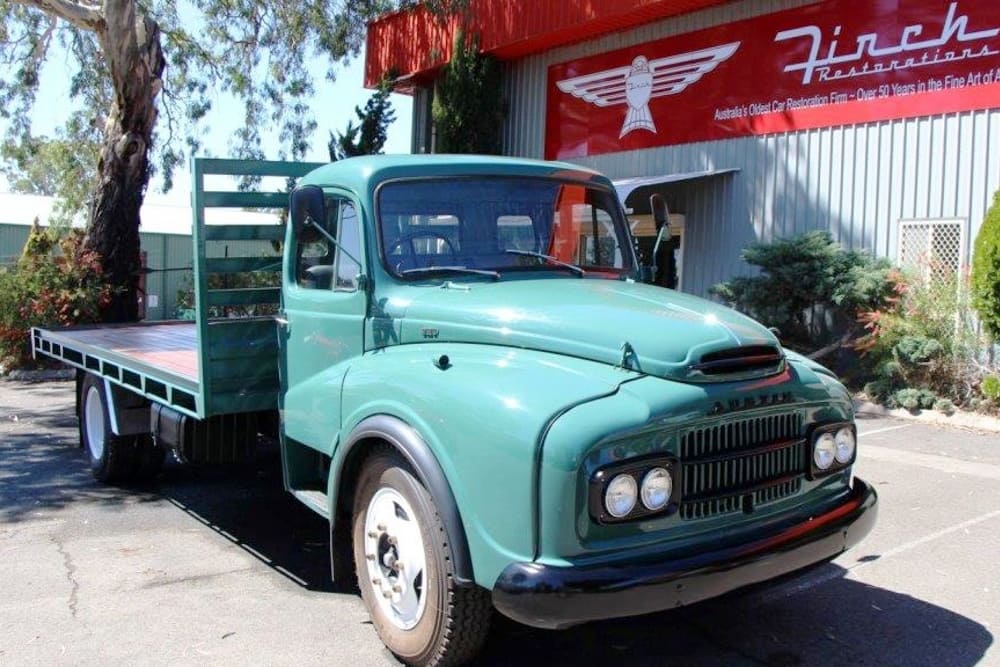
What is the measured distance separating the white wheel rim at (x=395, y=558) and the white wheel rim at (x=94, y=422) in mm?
4022

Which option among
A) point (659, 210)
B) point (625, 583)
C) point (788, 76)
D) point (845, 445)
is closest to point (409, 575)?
point (625, 583)

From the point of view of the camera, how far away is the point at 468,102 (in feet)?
55.8

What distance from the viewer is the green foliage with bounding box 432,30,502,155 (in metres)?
16.9

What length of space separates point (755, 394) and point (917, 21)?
9595 millimetres

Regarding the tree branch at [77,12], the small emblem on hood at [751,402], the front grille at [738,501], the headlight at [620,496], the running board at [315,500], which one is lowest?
the running board at [315,500]

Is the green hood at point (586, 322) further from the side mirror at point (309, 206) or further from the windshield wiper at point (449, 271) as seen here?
the side mirror at point (309, 206)

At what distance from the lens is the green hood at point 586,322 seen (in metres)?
3.45

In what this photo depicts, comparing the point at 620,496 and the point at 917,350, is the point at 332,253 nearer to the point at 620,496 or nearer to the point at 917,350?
the point at 620,496

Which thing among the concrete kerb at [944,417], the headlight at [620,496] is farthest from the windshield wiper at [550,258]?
the concrete kerb at [944,417]

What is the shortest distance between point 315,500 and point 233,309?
62.0 inches

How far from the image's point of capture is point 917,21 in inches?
437

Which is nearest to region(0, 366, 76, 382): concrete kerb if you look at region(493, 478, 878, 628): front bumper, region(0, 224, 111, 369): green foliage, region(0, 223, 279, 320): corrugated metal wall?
region(0, 224, 111, 369): green foliage

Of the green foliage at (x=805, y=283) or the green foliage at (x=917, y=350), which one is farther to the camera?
the green foliage at (x=805, y=283)

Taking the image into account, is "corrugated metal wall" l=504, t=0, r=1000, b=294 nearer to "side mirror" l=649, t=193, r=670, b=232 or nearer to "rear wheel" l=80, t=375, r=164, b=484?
"side mirror" l=649, t=193, r=670, b=232
